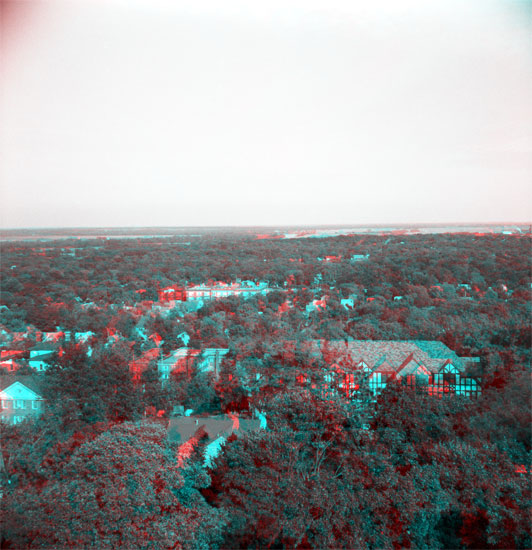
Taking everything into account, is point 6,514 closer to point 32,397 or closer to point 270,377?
point 32,397

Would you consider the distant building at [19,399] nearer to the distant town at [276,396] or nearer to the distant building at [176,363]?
the distant town at [276,396]

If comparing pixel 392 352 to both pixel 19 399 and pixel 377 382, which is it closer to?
pixel 377 382

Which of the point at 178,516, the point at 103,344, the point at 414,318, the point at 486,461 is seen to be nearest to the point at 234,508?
the point at 178,516

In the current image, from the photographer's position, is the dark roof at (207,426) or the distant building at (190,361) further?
the distant building at (190,361)

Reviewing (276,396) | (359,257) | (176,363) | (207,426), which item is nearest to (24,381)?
(176,363)

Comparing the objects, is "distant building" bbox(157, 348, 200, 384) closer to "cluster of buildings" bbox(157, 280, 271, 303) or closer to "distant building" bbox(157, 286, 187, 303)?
"cluster of buildings" bbox(157, 280, 271, 303)

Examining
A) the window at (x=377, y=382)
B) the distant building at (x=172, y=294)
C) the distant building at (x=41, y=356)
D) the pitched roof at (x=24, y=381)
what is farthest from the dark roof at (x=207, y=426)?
the distant building at (x=172, y=294)
